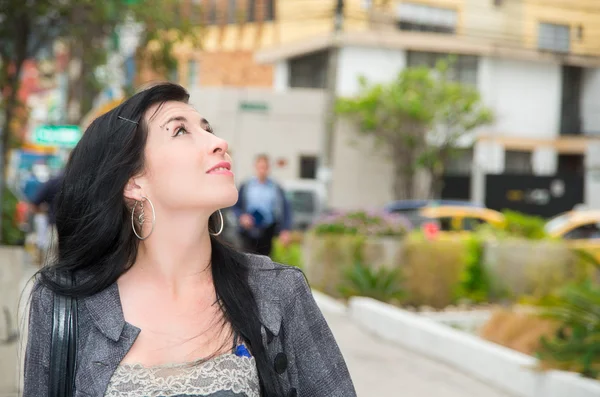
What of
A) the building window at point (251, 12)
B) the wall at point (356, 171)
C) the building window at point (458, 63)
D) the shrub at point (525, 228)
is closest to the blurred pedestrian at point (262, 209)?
the shrub at point (525, 228)

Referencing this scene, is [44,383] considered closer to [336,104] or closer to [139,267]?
[139,267]

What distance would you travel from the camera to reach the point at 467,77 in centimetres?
4422

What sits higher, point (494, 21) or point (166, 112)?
point (494, 21)

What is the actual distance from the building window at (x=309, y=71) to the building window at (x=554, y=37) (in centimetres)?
1005

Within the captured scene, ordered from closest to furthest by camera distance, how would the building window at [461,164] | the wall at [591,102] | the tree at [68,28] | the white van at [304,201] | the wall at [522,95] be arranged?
the tree at [68,28], the white van at [304,201], the wall at [522,95], the building window at [461,164], the wall at [591,102]

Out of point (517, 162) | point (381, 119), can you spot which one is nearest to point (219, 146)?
point (381, 119)

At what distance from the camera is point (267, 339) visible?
274cm

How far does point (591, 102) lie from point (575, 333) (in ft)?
130

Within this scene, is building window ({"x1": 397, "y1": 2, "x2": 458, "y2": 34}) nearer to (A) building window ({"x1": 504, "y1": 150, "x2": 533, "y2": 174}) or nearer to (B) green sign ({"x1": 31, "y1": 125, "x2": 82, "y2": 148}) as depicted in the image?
(A) building window ({"x1": 504, "y1": 150, "x2": 533, "y2": 174})

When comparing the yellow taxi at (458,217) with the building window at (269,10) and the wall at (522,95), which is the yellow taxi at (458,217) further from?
the building window at (269,10)

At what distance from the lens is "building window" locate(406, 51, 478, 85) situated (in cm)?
4412

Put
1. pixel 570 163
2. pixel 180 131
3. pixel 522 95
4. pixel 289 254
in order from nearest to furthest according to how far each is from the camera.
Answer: pixel 180 131, pixel 289 254, pixel 522 95, pixel 570 163

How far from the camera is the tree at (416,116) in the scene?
40.3 meters

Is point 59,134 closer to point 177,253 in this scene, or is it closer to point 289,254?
point 289,254
